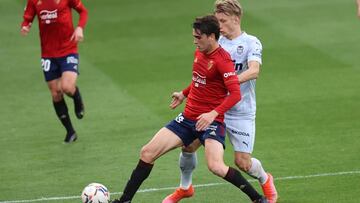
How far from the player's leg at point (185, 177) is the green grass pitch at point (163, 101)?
0.81ft

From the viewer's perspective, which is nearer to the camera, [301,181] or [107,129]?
[301,181]

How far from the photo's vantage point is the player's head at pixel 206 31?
1135 centimetres

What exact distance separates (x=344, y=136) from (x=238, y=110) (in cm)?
A: 379

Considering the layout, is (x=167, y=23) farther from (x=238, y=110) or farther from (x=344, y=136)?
(x=238, y=110)

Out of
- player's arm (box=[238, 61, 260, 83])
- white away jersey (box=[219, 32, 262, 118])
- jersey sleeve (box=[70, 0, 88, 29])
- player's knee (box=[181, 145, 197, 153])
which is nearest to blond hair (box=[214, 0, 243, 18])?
white away jersey (box=[219, 32, 262, 118])

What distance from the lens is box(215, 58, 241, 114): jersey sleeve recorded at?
37.1 feet

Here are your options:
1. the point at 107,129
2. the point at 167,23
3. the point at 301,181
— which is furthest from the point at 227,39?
the point at 167,23

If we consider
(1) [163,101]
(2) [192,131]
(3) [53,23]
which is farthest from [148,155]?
(1) [163,101]

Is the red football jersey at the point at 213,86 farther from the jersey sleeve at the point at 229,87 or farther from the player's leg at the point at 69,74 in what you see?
the player's leg at the point at 69,74

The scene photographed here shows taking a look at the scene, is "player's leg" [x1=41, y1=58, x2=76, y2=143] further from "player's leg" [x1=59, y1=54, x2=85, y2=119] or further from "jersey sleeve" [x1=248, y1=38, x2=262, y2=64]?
"jersey sleeve" [x1=248, y1=38, x2=262, y2=64]

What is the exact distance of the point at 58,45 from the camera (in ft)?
52.4

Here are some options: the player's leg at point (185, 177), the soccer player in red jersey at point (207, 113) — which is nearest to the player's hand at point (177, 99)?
the soccer player in red jersey at point (207, 113)

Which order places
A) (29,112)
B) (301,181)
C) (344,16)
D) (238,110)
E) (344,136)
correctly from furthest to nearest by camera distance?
1. (344,16)
2. (29,112)
3. (344,136)
4. (301,181)
5. (238,110)

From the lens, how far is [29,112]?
17.7 m
